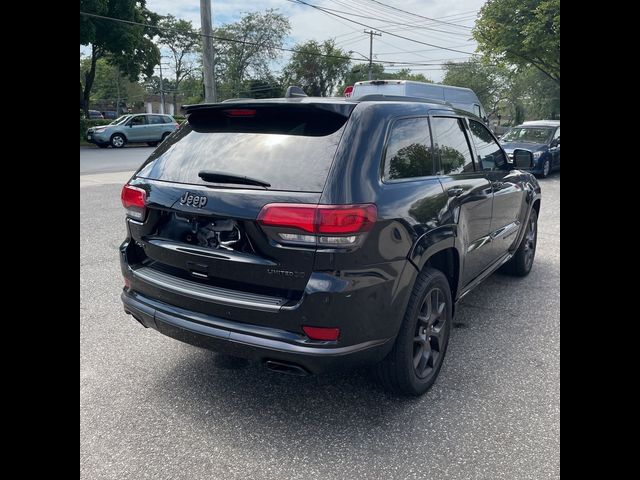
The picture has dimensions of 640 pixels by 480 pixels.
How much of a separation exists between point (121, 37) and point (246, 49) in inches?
1139

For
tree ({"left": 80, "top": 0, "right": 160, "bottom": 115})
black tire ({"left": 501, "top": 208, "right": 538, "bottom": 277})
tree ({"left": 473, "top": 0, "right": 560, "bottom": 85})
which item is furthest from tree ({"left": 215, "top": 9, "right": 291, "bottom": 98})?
black tire ({"left": 501, "top": 208, "right": 538, "bottom": 277})

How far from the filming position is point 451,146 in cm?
358

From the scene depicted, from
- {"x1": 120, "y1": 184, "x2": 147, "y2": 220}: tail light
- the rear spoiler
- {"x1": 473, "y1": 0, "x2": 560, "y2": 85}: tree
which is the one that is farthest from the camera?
{"x1": 473, "y1": 0, "x2": 560, "y2": 85}: tree

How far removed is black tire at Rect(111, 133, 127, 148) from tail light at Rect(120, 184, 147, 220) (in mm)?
23877

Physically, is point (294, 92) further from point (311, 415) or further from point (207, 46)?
point (207, 46)

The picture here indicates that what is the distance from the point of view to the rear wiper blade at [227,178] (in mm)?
2570

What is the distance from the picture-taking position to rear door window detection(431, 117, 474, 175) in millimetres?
3406

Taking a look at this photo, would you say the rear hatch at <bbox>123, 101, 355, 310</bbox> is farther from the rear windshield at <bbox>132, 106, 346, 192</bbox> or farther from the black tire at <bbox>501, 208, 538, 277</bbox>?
the black tire at <bbox>501, 208, 538, 277</bbox>

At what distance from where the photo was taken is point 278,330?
8.23 feet

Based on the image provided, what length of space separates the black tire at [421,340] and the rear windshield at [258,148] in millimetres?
918

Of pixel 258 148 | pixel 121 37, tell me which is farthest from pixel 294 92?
pixel 121 37

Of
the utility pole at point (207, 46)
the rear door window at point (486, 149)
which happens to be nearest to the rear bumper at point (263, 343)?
the rear door window at point (486, 149)
